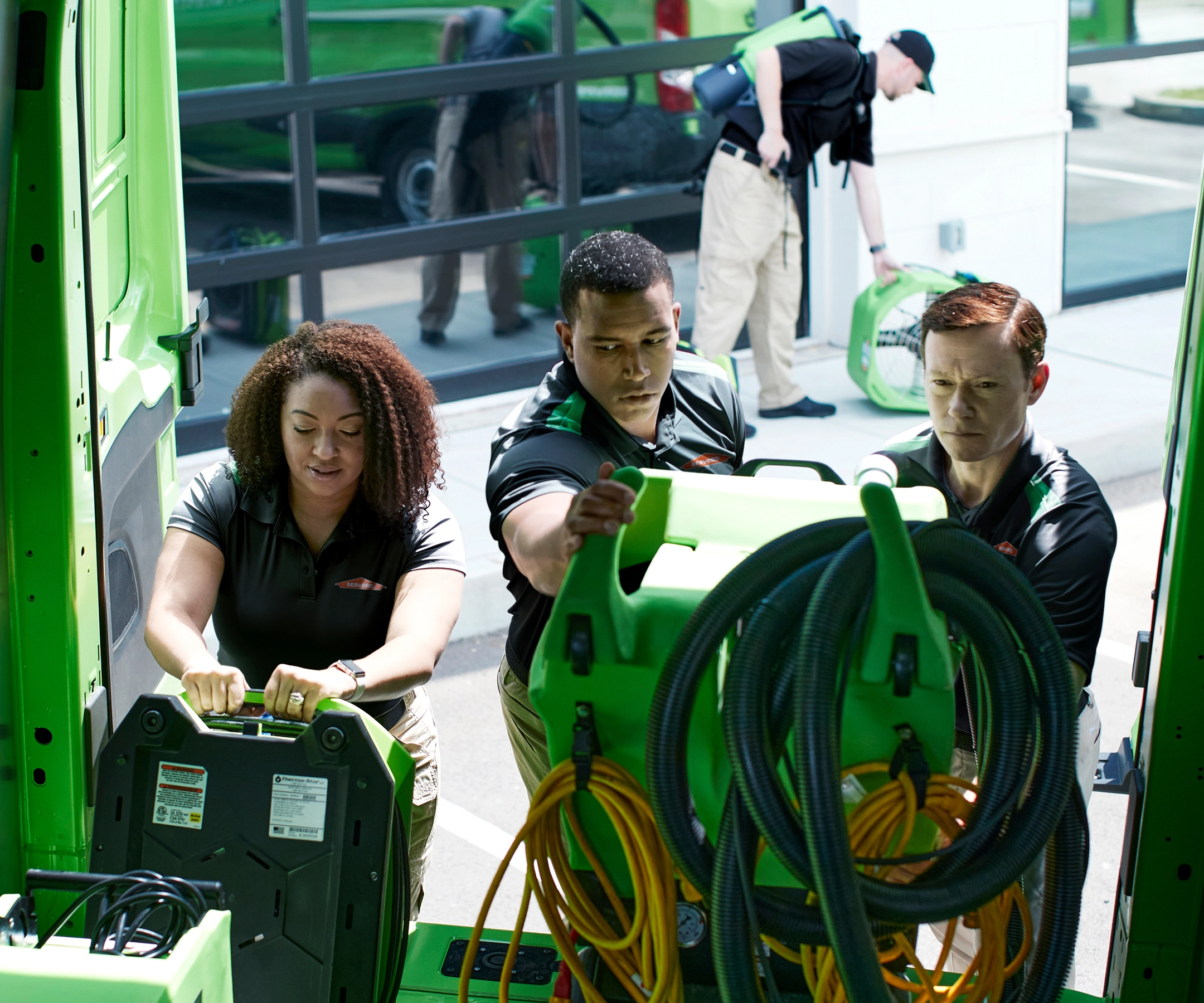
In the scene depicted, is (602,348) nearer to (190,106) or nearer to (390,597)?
(390,597)

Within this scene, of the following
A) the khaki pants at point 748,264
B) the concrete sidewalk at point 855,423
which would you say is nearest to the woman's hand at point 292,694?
the concrete sidewalk at point 855,423

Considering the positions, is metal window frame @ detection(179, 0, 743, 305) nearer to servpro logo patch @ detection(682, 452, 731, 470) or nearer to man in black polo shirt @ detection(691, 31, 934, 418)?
man in black polo shirt @ detection(691, 31, 934, 418)

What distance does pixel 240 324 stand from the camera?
8305 millimetres

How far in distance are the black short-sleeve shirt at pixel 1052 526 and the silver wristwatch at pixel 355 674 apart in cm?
Result: 113

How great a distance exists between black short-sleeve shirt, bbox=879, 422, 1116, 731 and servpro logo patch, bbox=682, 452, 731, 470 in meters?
0.38

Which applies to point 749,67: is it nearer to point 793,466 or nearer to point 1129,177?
point 793,466

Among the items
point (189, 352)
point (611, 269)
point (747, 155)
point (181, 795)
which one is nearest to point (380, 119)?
point (747, 155)

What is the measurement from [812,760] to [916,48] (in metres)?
6.45

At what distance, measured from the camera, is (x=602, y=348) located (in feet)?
9.00

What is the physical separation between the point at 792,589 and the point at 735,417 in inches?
49.7

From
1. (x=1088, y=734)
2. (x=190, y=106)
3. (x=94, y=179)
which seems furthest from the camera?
(x=190, y=106)

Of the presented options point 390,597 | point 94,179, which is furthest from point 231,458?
point 94,179

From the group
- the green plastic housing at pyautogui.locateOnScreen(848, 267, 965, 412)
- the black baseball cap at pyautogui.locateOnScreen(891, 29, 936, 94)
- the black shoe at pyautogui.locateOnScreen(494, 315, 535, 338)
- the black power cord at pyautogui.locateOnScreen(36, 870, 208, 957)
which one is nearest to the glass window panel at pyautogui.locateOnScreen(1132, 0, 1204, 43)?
the black baseball cap at pyautogui.locateOnScreen(891, 29, 936, 94)

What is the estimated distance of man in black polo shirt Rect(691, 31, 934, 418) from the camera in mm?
7219
